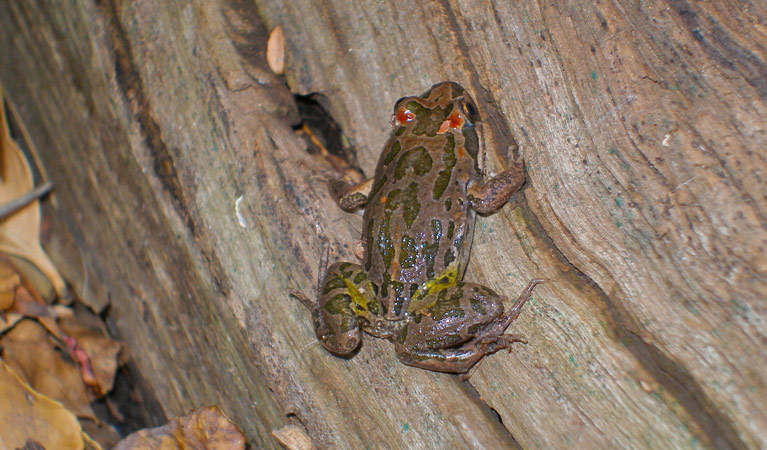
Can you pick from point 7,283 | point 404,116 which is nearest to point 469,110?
point 404,116

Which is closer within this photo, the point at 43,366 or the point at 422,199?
the point at 422,199

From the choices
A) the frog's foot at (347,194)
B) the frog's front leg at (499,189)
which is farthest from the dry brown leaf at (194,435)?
the frog's front leg at (499,189)

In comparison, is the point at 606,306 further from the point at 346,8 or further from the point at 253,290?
the point at 346,8

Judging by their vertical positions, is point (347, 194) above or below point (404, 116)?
below

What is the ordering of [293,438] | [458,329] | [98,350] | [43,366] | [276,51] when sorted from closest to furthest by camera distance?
1. [458,329]
2. [293,438]
3. [276,51]
4. [43,366]
5. [98,350]

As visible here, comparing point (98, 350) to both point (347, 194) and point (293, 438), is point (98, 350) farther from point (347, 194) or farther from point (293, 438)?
point (347, 194)

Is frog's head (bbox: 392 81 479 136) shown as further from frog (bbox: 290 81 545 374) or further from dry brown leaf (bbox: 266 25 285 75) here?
dry brown leaf (bbox: 266 25 285 75)

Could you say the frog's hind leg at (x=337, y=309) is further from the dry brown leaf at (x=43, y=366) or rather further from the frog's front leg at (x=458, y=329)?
the dry brown leaf at (x=43, y=366)

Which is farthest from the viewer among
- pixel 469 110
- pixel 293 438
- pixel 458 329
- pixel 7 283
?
pixel 7 283

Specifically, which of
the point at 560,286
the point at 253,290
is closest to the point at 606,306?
the point at 560,286
